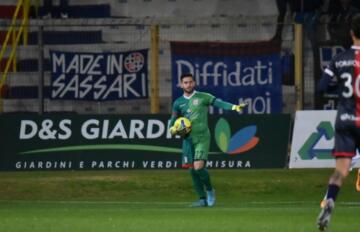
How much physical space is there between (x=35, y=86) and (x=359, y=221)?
537 inches

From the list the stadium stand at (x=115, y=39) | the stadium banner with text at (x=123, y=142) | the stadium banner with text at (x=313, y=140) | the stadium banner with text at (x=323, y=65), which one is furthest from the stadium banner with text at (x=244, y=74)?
the stadium banner with text at (x=313, y=140)

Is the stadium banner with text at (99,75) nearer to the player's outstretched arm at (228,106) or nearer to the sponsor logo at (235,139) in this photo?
the sponsor logo at (235,139)

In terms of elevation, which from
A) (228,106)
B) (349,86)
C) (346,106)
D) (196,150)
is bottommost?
(196,150)

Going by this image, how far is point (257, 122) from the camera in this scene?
26562 mm

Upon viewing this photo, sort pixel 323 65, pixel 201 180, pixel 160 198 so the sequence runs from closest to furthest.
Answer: pixel 201 180 → pixel 160 198 → pixel 323 65

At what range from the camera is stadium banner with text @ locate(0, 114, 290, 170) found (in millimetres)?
26484

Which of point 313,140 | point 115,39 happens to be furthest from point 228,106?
point 115,39

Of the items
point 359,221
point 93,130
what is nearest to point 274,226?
point 359,221

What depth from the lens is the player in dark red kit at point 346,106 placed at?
13.8 meters

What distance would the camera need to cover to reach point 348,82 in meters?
13.9

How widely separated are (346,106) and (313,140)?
1204cm

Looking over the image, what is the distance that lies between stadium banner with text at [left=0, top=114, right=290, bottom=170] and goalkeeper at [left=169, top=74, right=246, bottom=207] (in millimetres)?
3944

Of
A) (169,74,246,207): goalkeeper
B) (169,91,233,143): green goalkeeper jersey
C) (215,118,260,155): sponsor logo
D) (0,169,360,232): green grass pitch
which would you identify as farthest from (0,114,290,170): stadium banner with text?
(169,91,233,143): green goalkeeper jersey

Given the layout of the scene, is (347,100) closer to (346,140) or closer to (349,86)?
(349,86)
